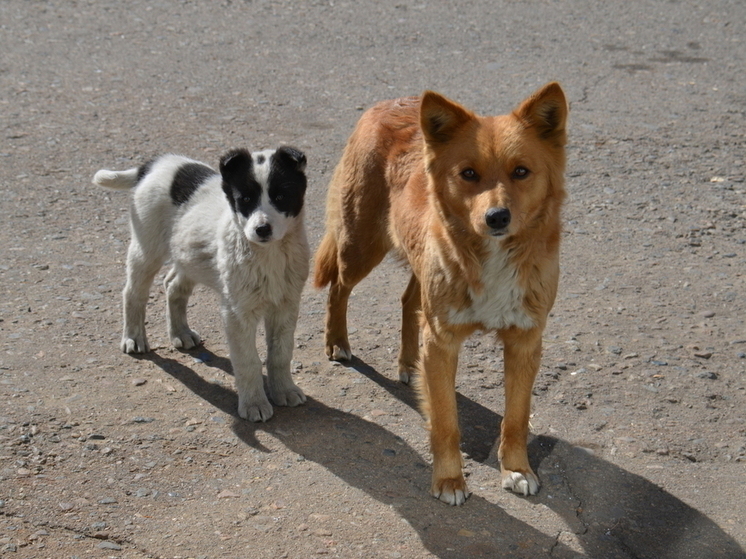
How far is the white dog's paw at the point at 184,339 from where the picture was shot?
18.7ft

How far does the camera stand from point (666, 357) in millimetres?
5625

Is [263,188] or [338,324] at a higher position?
[263,188]

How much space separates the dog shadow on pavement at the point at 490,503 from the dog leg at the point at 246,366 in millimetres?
81

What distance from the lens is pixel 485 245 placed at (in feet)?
13.8

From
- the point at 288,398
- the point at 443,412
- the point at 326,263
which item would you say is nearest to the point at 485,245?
the point at 443,412

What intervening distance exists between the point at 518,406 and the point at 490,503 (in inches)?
20.2

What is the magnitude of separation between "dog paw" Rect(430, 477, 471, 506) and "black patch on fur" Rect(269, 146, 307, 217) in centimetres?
165

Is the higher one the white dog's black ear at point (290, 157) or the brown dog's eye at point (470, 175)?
the brown dog's eye at point (470, 175)

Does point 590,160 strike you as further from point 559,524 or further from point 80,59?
point 80,59

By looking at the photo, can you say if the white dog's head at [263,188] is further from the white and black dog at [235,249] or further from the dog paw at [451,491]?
the dog paw at [451,491]

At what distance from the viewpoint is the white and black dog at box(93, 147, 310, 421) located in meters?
4.70

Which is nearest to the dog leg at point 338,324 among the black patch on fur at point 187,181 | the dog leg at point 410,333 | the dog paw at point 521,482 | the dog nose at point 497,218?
the dog leg at point 410,333

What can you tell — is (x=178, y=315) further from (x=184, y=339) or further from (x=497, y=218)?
(x=497, y=218)

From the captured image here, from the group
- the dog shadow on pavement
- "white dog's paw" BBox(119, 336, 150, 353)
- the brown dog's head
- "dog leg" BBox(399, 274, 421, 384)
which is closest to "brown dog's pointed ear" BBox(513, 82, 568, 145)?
the brown dog's head
